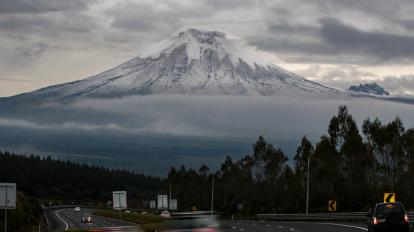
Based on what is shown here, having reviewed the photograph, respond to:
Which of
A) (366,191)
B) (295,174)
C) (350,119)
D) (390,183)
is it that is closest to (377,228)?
(366,191)

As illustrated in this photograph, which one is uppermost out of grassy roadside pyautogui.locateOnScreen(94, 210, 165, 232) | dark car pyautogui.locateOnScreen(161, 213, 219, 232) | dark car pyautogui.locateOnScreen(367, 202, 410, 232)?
dark car pyautogui.locateOnScreen(161, 213, 219, 232)

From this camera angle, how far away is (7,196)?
3759 centimetres

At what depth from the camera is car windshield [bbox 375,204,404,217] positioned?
3556 centimetres

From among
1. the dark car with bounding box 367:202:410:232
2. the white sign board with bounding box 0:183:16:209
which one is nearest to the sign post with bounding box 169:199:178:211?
the white sign board with bounding box 0:183:16:209

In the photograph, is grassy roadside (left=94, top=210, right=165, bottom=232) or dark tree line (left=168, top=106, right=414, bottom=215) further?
dark tree line (left=168, top=106, right=414, bottom=215)

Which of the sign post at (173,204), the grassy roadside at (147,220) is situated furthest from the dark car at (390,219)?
the sign post at (173,204)

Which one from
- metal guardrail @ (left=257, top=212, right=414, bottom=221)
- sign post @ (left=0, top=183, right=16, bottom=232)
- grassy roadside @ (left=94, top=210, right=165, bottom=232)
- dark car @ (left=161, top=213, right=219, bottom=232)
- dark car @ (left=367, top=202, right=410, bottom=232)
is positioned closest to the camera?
dark car @ (left=161, top=213, right=219, bottom=232)

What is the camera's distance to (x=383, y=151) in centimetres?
9956

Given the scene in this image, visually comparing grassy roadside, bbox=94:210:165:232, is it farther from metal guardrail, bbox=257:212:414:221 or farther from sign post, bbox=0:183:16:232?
metal guardrail, bbox=257:212:414:221

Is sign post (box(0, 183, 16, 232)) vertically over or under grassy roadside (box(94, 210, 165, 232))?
over

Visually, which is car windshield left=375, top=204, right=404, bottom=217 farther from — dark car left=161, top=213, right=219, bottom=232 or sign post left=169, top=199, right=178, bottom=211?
sign post left=169, top=199, right=178, bottom=211

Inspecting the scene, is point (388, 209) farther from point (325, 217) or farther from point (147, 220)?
point (147, 220)

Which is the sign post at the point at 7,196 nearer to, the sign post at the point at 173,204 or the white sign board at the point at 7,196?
the white sign board at the point at 7,196

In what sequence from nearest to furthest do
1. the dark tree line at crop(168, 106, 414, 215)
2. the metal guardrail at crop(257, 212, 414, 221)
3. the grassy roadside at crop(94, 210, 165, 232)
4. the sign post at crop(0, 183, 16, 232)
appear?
the sign post at crop(0, 183, 16, 232) < the grassy roadside at crop(94, 210, 165, 232) < the metal guardrail at crop(257, 212, 414, 221) < the dark tree line at crop(168, 106, 414, 215)
